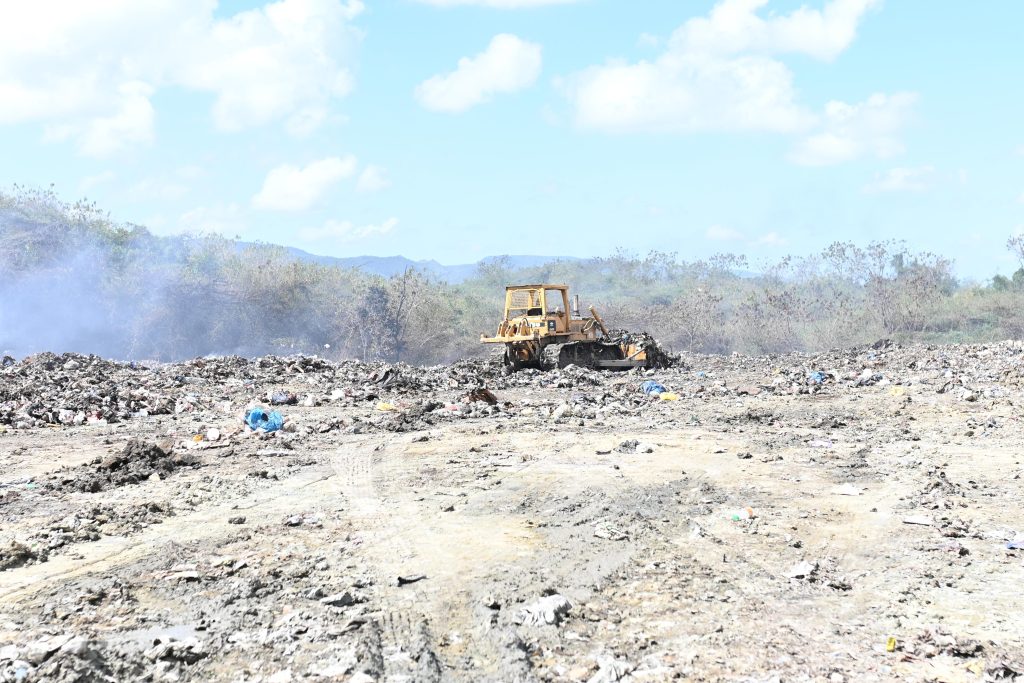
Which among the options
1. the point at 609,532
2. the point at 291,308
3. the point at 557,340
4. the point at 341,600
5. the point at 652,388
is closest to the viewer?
the point at 341,600

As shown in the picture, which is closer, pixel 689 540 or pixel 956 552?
pixel 956 552

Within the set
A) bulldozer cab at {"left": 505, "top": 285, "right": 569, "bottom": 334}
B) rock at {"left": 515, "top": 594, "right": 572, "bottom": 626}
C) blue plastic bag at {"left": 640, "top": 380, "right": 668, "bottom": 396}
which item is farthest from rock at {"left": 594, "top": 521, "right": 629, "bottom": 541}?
bulldozer cab at {"left": 505, "top": 285, "right": 569, "bottom": 334}

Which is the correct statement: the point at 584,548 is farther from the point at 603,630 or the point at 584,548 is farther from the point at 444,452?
the point at 444,452

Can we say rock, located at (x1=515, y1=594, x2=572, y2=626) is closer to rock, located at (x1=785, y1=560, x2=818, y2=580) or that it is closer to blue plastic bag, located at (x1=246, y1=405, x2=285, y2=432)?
rock, located at (x1=785, y1=560, x2=818, y2=580)

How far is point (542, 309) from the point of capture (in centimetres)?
1858

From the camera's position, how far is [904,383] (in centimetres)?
1492

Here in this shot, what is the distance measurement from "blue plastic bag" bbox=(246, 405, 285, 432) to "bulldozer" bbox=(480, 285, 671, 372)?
8001 millimetres

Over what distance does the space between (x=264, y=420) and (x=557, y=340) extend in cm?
851

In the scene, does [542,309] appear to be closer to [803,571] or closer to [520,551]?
[520,551]

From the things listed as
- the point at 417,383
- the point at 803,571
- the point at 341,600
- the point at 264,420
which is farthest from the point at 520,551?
the point at 417,383

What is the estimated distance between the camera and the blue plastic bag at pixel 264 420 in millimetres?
10703

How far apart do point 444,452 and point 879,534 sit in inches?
179

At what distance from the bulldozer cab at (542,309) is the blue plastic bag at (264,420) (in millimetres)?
8135

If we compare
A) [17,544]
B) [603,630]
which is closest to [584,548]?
[603,630]
